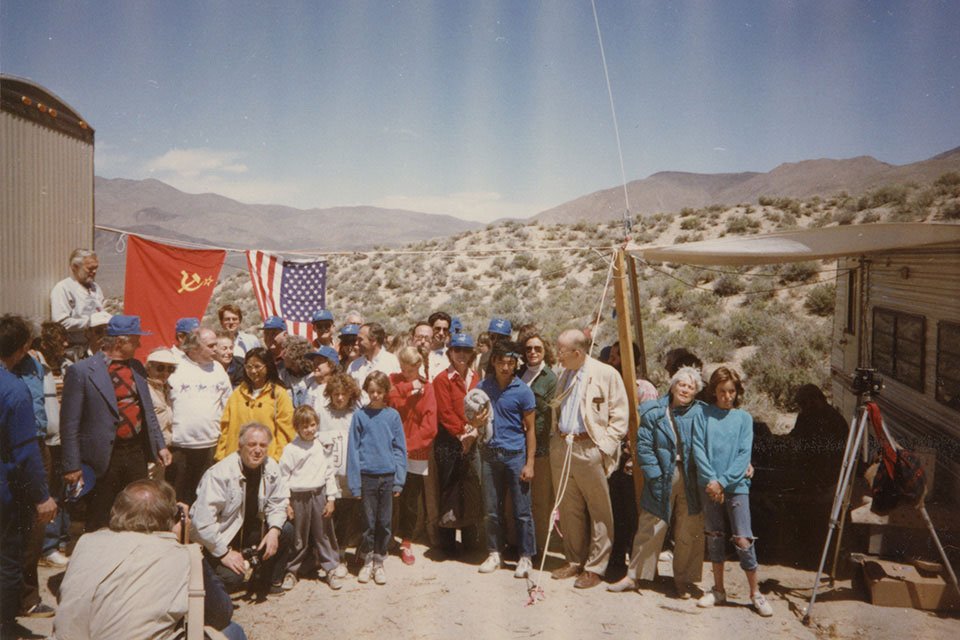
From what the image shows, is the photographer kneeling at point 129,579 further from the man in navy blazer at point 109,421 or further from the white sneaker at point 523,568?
the white sneaker at point 523,568

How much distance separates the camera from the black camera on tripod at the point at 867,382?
5.15 m

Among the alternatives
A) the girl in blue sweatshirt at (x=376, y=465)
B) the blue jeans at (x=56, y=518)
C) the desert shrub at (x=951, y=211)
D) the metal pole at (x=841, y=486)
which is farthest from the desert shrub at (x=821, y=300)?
the blue jeans at (x=56, y=518)

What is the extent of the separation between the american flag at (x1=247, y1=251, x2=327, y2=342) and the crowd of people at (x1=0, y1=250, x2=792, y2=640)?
1322mm

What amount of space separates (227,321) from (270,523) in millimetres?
2806

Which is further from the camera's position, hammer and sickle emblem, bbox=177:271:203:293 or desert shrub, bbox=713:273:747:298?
desert shrub, bbox=713:273:747:298

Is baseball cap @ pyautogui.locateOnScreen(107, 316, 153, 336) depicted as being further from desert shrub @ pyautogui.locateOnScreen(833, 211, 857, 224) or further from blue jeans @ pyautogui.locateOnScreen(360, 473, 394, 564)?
desert shrub @ pyautogui.locateOnScreen(833, 211, 857, 224)

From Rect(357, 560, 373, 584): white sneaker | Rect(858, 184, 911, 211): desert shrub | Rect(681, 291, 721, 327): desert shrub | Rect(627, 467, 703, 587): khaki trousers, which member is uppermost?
Rect(858, 184, 911, 211): desert shrub

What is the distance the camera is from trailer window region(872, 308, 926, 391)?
6812mm

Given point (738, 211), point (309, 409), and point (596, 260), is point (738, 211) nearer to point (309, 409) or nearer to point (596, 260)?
point (596, 260)

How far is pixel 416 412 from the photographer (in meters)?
5.96

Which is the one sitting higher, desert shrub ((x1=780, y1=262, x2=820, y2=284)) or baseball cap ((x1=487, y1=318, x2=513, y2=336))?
desert shrub ((x1=780, y1=262, x2=820, y2=284))

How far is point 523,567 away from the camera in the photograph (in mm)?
5484

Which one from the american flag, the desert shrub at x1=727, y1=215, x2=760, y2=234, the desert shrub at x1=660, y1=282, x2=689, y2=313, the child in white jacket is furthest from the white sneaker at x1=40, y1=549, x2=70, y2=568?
the desert shrub at x1=727, y1=215, x2=760, y2=234

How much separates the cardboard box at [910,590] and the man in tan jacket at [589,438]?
218cm
